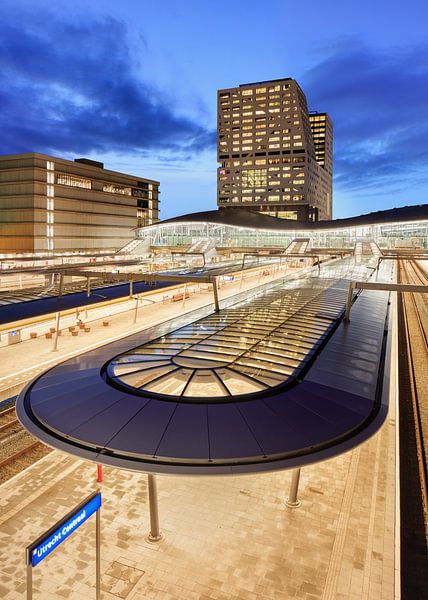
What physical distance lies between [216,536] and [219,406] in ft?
10.3

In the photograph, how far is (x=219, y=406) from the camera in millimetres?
10477

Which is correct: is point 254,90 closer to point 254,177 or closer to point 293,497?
point 254,177

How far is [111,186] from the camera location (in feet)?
345

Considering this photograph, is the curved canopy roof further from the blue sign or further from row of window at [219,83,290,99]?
row of window at [219,83,290,99]

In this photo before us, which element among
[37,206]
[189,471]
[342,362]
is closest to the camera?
[189,471]

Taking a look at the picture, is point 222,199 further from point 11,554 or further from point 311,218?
point 11,554

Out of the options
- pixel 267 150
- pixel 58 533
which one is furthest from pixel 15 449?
pixel 267 150

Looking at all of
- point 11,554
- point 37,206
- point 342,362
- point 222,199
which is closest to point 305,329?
point 342,362

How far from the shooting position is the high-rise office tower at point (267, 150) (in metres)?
170

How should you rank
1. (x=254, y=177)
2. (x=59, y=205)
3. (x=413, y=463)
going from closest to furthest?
1. (x=413, y=463)
2. (x=59, y=205)
3. (x=254, y=177)

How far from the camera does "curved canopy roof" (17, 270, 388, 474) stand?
341 inches

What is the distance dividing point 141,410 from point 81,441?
1.60 m

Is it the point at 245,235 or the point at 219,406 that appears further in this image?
the point at 245,235

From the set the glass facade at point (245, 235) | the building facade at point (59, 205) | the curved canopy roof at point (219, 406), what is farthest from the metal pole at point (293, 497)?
the glass facade at point (245, 235)
